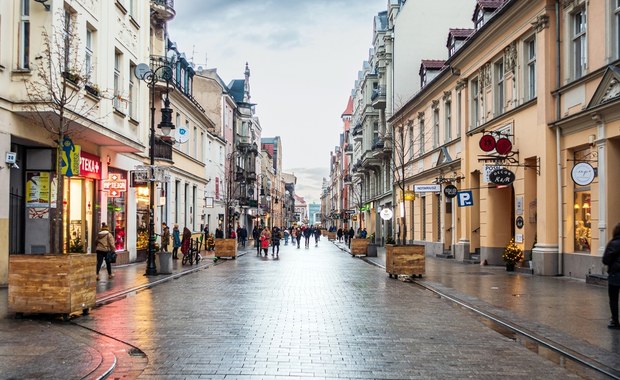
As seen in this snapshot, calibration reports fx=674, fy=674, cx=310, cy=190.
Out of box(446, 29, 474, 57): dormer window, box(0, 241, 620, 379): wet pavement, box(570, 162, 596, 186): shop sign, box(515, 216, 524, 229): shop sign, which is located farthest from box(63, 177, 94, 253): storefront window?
box(446, 29, 474, 57): dormer window

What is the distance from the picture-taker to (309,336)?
10.2 meters

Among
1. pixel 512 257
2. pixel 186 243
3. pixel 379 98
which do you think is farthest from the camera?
pixel 379 98

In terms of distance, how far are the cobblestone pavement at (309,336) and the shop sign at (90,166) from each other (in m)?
7.27

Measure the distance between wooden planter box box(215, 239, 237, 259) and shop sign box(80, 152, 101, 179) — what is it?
11.2 meters

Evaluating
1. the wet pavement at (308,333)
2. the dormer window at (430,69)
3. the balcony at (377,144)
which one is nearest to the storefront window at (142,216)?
the wet pavement at (308,333)

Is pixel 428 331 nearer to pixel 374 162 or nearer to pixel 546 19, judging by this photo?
pixel 546 19

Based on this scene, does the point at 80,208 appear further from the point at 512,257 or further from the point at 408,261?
the point at 512,257

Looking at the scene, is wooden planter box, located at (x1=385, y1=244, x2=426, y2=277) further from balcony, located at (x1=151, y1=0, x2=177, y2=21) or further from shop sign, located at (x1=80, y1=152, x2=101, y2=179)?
balcony, located at (x1=151, y1=0, x2=177, y2=21)

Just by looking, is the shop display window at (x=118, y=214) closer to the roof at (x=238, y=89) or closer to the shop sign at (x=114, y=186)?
the shop sign at (x=114, y=186)

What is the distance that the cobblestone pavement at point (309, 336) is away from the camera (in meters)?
7.86

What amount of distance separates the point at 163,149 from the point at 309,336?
81.1ft

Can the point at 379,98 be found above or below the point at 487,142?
above

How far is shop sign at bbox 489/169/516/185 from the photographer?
75.5 ft

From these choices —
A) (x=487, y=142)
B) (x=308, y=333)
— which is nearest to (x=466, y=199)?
(x=487, y=142)
